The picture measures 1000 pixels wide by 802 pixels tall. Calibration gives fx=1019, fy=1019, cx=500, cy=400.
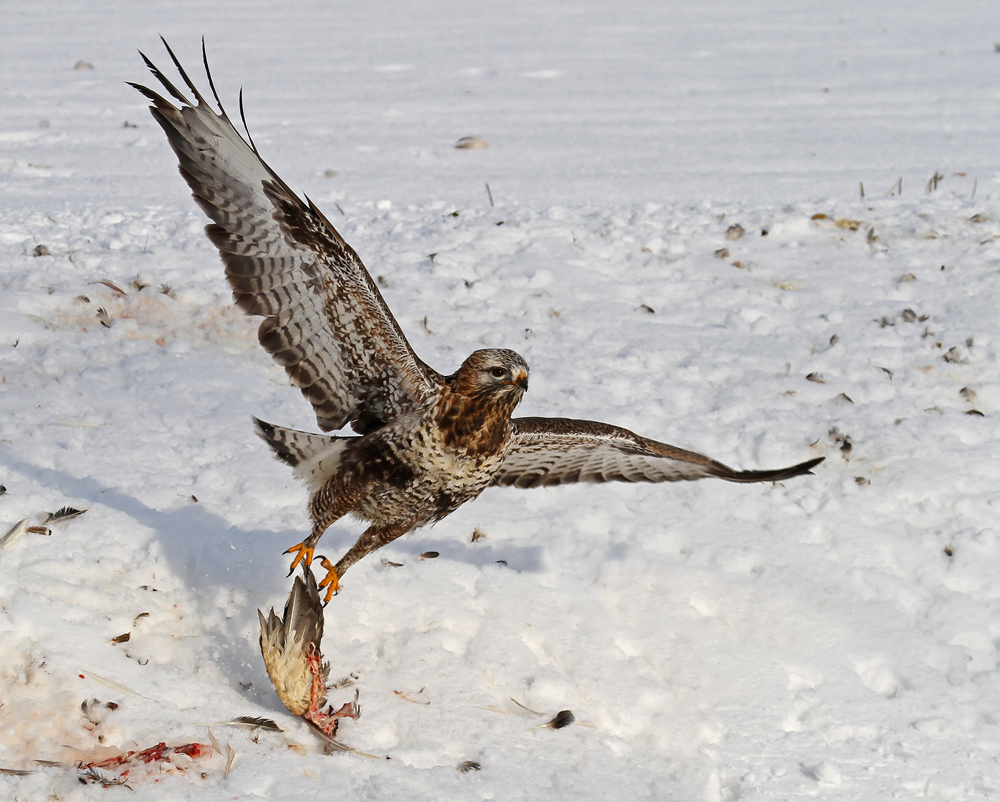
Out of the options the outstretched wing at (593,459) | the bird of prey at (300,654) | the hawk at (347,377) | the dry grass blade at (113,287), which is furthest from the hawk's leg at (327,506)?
the dry grass blade at (113,287)

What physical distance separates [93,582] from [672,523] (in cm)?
239

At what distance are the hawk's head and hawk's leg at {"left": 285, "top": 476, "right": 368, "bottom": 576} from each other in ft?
1.69

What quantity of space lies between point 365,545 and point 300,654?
18.4 inches

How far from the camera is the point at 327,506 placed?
11.5 ft

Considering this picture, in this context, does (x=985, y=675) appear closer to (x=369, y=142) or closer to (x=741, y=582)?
(x=741, y=582)

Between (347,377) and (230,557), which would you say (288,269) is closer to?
(347,377)

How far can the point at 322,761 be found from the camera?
10.5 ft

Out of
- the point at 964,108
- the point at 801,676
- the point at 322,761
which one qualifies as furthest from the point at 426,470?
the point at 964,108

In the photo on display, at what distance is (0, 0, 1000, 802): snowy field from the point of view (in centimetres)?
342

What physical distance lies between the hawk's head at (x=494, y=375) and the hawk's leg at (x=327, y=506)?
0.52m

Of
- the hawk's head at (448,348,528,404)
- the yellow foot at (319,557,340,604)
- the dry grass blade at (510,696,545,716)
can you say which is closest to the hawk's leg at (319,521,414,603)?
the yellow foot at (319,557,340,604)

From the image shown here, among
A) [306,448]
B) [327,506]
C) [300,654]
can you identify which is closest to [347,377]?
[306,448]

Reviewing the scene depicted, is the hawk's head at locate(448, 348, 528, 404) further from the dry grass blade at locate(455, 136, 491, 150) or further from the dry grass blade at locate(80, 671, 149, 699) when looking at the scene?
the dry grass blade at locate(455, 136, 491, 150)

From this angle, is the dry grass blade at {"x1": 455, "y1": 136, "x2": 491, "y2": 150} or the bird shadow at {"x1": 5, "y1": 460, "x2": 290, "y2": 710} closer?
the bird shadow at {"x1": 5, "y1": 460, "x2": 290, "y2": 710}
